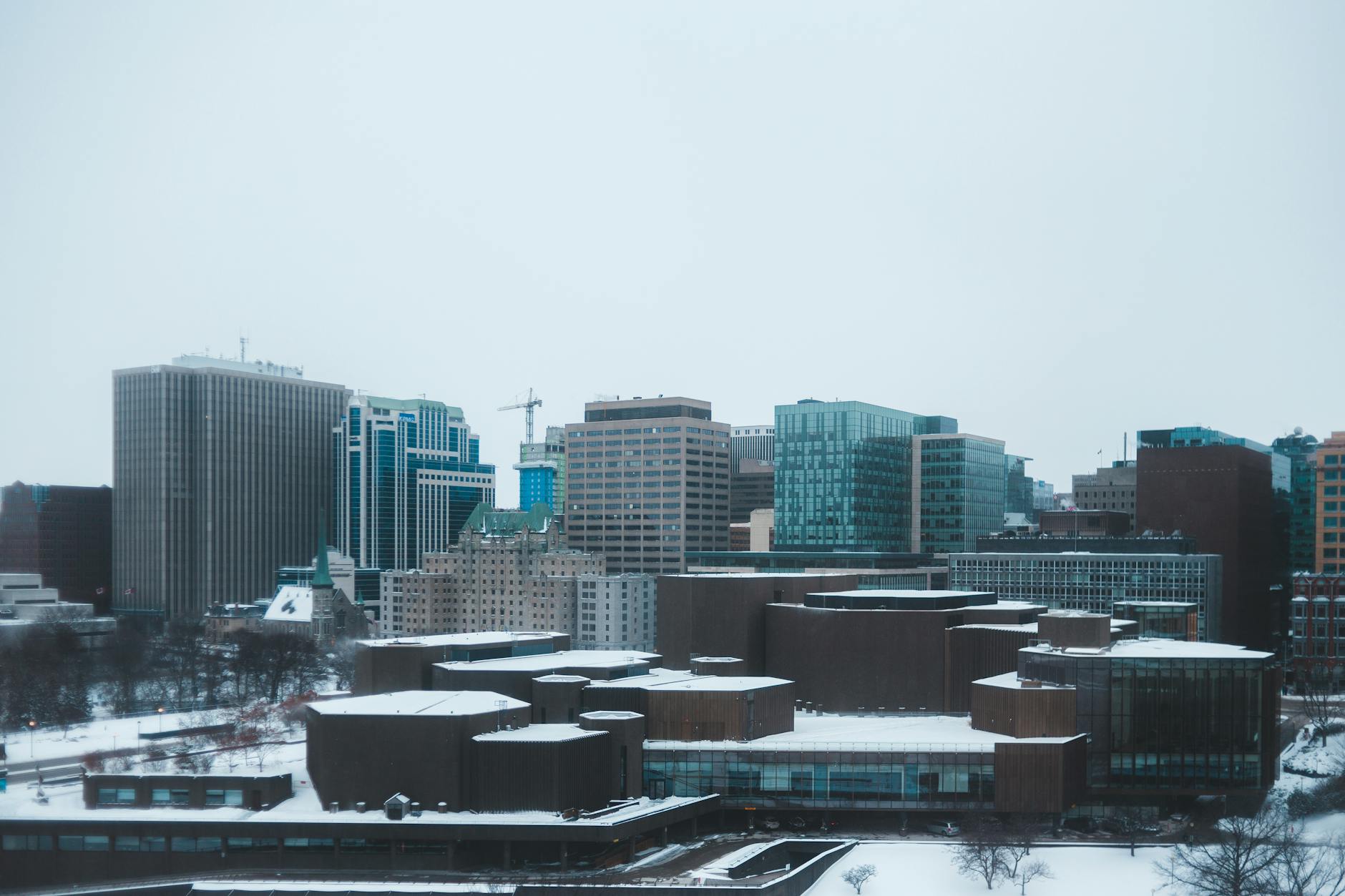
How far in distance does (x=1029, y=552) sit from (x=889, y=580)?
22587 mm

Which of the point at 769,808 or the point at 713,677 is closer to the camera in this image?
the point at 769,808

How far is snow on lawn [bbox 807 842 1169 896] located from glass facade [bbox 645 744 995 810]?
553cm

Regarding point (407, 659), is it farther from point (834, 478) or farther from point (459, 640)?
point (834, 478)

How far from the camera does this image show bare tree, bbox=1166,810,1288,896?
6153 centimetres

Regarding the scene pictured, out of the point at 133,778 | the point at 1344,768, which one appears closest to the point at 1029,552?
the point at 1344,768

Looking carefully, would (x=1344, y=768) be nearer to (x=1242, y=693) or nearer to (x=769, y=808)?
(x=1242, y=693)

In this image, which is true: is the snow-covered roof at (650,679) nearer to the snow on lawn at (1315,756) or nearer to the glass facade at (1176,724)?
the glass facade at (1176,724)

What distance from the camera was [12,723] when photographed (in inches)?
4806

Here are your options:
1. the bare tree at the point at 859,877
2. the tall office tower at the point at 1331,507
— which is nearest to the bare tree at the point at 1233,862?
the bare tree at the point at 859,877

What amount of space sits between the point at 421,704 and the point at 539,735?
31.1ft

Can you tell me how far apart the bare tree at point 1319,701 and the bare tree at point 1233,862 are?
3579 centimetres

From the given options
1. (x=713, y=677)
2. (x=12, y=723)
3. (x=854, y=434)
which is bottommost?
(x=12, y=723)

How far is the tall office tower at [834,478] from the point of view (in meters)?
188

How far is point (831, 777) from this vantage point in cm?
8075
